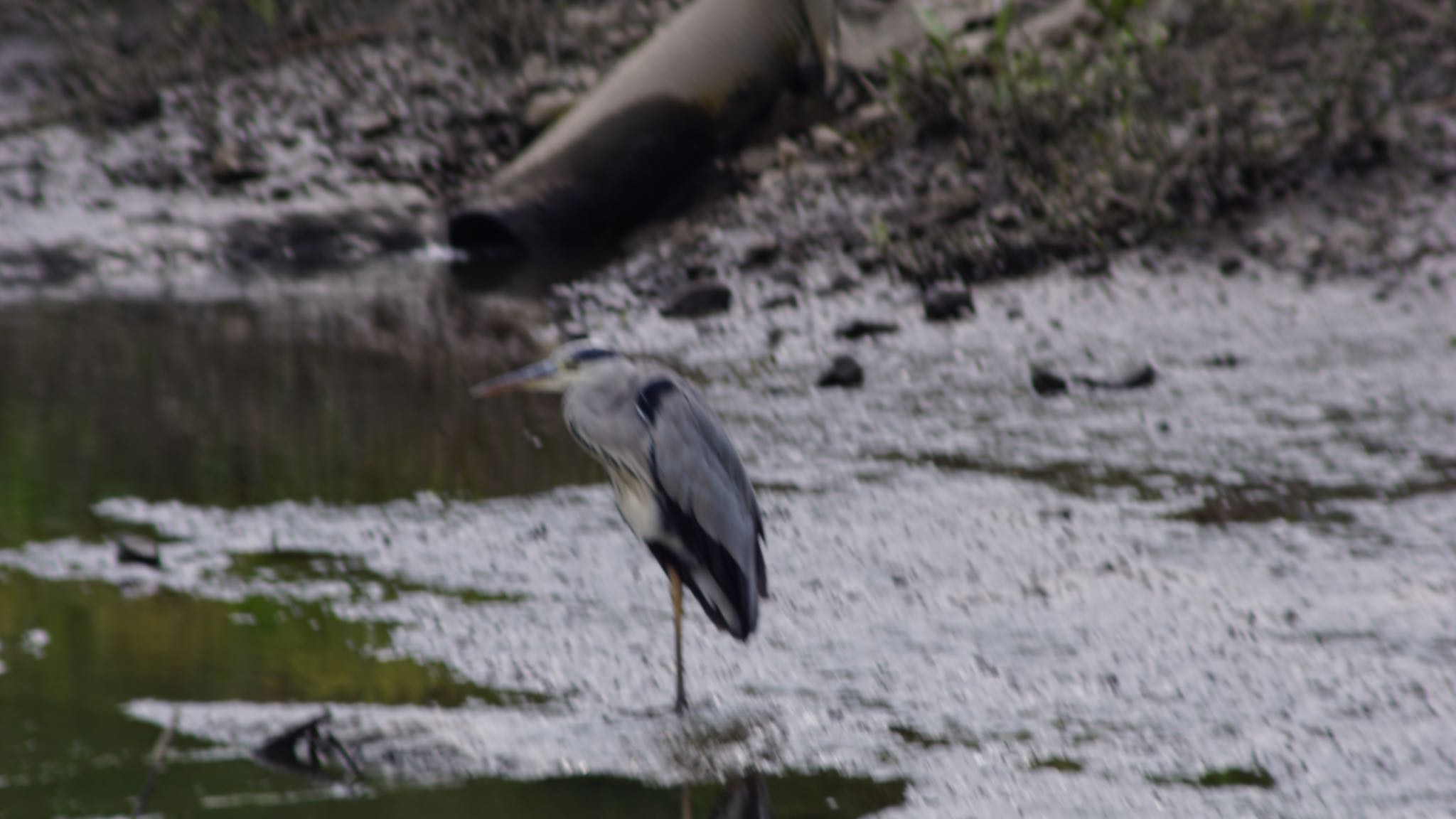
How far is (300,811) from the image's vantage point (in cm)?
321

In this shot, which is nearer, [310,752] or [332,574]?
[310,752]

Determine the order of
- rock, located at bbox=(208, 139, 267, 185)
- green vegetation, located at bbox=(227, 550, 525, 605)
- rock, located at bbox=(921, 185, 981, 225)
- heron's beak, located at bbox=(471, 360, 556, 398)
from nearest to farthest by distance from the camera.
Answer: heron's beak, located at bbox=(471, 360, 556, 398) < green vegetation, located at bbox=(227, 550, 525, 605) < rock, located at bbox=(921, 185, 981, 225) < rock, located at bbox=(208, 139, 267, 185)

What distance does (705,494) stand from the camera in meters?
3.99

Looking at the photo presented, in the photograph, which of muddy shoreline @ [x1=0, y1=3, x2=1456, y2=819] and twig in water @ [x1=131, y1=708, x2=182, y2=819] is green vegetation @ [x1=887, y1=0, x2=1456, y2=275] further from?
twig in water @ [x1=131, y1=708, x2=182, y2=819]

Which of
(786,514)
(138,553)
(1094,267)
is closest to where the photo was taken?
(138,553)

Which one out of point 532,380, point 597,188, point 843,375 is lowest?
point 532,380

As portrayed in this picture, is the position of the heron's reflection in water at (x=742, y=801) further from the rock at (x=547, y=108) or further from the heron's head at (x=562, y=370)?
the rock at (x=547, y=108)

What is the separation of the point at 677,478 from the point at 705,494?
7 cm

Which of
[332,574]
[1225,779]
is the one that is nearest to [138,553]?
[332,574]

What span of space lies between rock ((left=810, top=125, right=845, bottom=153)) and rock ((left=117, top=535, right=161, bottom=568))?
19.3ft

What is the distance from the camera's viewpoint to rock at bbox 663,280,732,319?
8.24 meters

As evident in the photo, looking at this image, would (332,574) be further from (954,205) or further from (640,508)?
(954,205)

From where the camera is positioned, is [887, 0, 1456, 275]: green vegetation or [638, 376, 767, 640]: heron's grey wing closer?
[638, 376, 767, 640]: heron's grey wing

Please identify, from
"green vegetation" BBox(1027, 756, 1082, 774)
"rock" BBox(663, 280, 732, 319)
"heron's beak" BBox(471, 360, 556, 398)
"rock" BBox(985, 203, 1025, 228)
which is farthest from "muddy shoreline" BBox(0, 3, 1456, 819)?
"heron's beak" BBox(471, 360, 556, 398)
